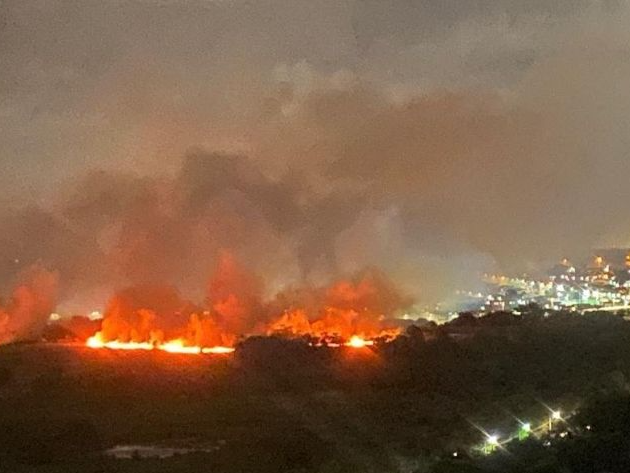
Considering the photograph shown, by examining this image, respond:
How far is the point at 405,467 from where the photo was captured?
2217 centimetres

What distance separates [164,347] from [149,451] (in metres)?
28.4

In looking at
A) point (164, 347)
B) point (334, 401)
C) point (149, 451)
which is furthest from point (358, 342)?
point (149, 451)

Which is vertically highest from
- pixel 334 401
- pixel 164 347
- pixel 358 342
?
pixel 164 347

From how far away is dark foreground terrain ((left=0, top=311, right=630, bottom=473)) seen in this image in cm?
2527

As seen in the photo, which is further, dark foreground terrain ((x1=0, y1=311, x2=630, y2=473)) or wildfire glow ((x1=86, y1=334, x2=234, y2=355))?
wildfire glow ((x1=86, y1=334, x2=234, y2=355))

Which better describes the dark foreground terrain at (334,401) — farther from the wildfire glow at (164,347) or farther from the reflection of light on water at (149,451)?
the wildfire glow at (164,347)

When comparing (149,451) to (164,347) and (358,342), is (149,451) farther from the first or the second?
(164,347)

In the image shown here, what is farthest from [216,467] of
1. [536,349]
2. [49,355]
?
[49,355]

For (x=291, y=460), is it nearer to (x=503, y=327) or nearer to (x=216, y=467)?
(x=216, y=467)

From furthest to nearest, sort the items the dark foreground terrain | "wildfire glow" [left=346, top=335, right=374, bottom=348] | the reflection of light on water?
"wildfire glow" [left=346, top=335, right=374, bottom=348], the reflection of light on water, the dark foreground terrain

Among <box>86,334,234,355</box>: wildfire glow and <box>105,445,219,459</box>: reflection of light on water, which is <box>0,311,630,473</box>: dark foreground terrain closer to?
<box>105,445,219,459</box>: reflection of light on water

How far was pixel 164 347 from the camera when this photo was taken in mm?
58719

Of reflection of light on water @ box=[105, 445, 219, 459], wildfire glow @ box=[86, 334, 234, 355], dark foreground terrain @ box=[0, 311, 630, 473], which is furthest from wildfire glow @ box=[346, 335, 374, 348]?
reflection of light on water @ box=[105, 445, 219, 459]

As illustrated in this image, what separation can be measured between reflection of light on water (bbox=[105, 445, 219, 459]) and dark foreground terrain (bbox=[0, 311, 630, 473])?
36 cm
